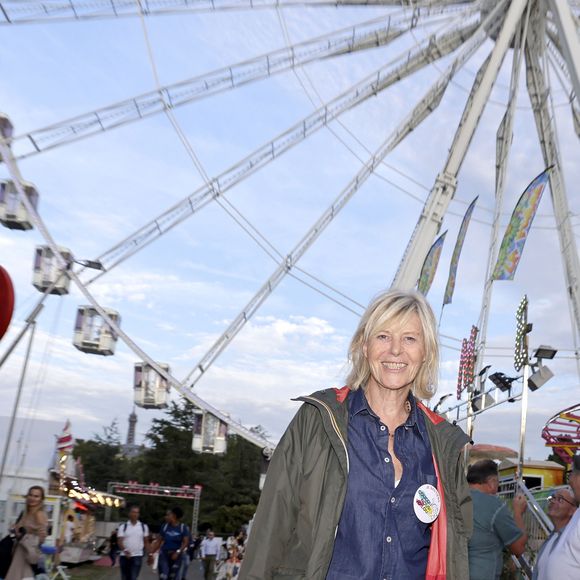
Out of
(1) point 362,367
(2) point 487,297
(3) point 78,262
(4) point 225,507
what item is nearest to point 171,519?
(3) point 78,262

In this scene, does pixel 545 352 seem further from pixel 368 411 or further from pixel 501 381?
pixel 368 411

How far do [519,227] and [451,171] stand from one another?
1.63 m

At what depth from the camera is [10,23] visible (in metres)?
13.7

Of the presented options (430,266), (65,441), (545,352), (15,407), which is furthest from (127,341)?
(65,441)

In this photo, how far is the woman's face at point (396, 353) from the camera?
2.71m

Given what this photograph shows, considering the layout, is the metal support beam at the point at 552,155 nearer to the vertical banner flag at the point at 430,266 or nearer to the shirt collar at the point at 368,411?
the vertical banner flag at the point at 430,266

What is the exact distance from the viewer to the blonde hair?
2.71m

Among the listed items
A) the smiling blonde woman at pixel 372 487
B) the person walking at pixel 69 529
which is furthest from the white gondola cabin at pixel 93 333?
the smiling blonde woman at pixel 372 487

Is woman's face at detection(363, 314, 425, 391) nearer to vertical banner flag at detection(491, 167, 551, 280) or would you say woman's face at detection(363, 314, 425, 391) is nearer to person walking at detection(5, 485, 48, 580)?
person walking at detection(5, 485, 48, 580)

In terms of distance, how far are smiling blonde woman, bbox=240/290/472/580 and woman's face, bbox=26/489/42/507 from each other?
523 cm

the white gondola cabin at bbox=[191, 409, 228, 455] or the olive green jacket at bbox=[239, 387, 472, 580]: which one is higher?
the white gondola cabin at bbox=[191, 409, 228, 455]

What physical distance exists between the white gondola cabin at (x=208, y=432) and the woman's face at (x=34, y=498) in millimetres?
9177

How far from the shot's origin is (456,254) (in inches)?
648

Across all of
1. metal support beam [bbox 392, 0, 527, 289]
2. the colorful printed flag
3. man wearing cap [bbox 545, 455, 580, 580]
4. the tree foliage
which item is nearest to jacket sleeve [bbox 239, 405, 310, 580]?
man wearing cap [bbox 545, 455, 580, 580]
